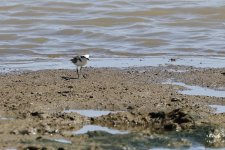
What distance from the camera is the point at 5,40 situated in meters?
16.1

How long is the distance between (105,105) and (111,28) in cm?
890

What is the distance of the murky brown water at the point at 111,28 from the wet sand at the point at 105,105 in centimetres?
297

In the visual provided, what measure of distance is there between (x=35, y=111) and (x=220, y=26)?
1031cm

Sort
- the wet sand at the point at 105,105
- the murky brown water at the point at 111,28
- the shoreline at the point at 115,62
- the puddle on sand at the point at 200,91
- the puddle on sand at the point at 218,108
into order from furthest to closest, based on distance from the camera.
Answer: the murky brown water at the point at 111,28
the shoreline at the point at 115,62
the puddle on sand at the point at 200,91
the puddle on sand at the point at 218,108
the wet sand at the point at 105,105

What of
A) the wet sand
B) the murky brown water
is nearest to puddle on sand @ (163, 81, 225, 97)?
the wet sand

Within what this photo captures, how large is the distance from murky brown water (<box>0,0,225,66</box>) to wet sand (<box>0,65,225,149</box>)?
2.97m

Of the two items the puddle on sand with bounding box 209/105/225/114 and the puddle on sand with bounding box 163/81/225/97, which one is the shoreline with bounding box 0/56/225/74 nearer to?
the puddle on sand with bounding box 163/81/225/97

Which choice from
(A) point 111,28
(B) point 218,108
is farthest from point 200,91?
(A) point 111,28

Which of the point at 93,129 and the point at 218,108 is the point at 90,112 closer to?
the point at 93,129

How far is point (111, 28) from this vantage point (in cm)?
1770

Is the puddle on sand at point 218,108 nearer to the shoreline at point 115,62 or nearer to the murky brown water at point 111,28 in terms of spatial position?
the shoreline at point 115,62

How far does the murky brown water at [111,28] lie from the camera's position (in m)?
15.0

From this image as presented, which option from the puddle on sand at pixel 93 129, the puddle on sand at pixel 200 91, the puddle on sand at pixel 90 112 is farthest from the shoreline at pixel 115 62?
the puddle on sand at pixel 93 129

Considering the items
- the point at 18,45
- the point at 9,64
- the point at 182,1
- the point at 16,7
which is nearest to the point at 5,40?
the point at 18,45
